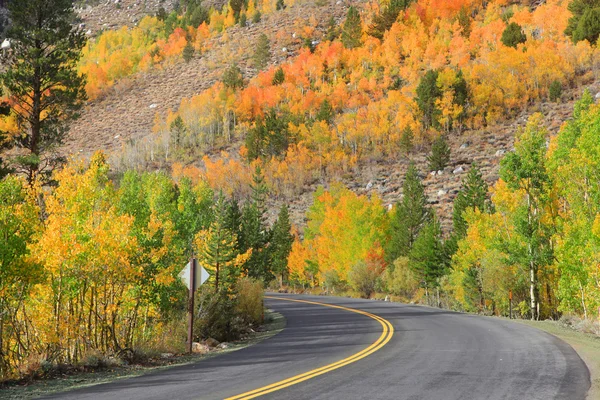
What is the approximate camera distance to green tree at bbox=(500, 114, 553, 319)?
1275 inches

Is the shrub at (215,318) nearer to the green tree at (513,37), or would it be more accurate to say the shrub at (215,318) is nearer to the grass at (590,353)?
the grass at (590,353)

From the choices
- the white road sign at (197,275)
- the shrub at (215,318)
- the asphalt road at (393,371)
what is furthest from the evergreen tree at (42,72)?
the asphalt road at (393,371)

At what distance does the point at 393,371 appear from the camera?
440 inches

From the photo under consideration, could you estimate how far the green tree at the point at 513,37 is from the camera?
130 meters

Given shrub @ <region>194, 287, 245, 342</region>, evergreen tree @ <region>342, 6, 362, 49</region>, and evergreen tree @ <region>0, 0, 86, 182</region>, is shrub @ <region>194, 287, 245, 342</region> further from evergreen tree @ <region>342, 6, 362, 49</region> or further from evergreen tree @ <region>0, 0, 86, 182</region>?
evergreen tree @ <region>342, 6, 362, 49</region>

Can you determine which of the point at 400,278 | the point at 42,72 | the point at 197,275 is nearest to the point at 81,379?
the point at 197,275

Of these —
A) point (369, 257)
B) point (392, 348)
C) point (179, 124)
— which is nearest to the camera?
point (392, 348)

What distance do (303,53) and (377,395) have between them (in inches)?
6885

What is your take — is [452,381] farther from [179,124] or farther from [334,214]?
[179,124]

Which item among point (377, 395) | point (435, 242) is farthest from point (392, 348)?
point (435, 242)

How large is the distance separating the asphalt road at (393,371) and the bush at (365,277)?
3793 centimetres

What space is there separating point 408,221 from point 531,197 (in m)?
30.4

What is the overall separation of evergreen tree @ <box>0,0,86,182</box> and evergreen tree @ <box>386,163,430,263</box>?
1667 inches

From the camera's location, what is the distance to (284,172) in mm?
110250
